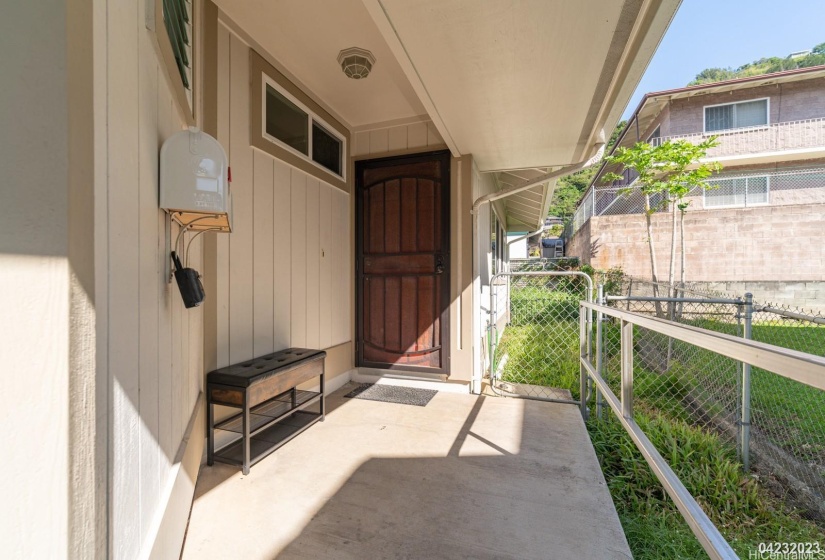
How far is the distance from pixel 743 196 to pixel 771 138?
7.01 ft

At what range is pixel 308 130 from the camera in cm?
331

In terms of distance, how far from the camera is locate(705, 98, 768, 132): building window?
1045 cm

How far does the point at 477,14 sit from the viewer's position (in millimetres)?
1705

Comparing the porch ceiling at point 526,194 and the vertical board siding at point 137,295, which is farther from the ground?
the porch ceiling at point 526,194

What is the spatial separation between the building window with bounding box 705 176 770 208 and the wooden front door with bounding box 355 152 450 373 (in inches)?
398

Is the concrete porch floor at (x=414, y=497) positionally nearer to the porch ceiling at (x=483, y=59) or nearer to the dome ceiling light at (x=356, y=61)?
the porch ceiling at (x=483, y=59)

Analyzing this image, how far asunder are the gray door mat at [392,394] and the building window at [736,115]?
12.8 metres

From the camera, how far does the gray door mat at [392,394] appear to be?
3.41 meters

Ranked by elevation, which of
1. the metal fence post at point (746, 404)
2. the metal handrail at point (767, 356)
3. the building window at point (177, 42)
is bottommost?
the metal fence post at point (746, 404)

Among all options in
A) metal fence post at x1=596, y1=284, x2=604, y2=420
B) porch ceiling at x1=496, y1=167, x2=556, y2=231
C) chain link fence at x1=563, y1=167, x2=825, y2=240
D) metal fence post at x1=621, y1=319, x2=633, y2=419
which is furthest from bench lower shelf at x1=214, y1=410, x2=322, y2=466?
chain link fence at x1=563, y1=167, x2=825, y2=240

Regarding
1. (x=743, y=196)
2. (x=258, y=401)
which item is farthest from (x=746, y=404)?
(x=743, y=196)

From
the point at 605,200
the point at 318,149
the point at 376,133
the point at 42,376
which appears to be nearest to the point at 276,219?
the point at 318,149

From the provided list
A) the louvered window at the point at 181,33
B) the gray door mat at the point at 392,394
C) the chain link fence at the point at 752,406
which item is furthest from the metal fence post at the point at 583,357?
the louvered window at the point at 181,33

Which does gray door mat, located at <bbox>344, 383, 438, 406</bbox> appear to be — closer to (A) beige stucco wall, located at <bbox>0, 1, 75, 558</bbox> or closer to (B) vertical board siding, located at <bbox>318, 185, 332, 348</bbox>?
(B) vertical board siding, located at <bbox>318, 185, 332, 348</bbox>
